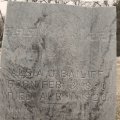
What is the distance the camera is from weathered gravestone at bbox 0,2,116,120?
5.04 m

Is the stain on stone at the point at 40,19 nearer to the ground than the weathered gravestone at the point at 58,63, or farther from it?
farther from it

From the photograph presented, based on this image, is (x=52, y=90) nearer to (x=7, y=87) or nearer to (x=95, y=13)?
(x=7, y=87)

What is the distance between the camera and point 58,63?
513cm

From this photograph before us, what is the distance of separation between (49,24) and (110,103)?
134 centimetres

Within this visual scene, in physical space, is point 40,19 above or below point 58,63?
above

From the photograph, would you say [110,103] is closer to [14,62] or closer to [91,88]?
[91,88]

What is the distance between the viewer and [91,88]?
17.1 ft

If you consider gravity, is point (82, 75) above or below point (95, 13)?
below

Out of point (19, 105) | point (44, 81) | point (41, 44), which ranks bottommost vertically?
point (19, 105)

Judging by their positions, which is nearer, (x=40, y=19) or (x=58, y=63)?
(x=40, y=19)

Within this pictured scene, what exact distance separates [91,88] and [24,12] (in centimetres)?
133

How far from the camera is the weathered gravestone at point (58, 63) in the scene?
504cm

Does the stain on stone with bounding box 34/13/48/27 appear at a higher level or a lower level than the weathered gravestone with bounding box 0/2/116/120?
higher

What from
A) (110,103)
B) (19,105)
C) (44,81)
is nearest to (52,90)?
(44,81)
